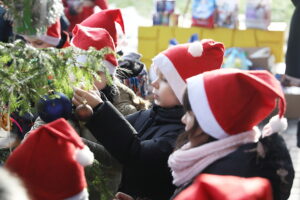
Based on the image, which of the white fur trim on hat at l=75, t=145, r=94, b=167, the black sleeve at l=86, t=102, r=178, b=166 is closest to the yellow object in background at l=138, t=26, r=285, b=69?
the black sleeve at l=86, t=102, r=178, b=166

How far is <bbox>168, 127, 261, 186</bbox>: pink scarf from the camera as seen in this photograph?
8.27ft

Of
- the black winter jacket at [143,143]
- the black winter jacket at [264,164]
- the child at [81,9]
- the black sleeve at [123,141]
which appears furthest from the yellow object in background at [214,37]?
the black winter jacket at [264,164]

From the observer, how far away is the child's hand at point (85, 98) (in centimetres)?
278

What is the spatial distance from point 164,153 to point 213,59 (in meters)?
0.56

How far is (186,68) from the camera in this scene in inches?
129

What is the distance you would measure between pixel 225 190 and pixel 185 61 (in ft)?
4.42

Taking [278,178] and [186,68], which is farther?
[186,68]

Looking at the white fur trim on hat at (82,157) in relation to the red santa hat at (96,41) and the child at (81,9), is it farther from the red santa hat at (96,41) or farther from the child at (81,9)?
the child at (81,9)

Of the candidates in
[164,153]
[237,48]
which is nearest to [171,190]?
[164,153]

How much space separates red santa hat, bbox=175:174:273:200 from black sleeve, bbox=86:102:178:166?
2.87 feet

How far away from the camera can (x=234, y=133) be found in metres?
2.56

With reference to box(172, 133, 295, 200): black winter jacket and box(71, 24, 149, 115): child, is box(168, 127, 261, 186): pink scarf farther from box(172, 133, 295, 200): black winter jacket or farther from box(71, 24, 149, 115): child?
box(71, 24, 149, 115): child

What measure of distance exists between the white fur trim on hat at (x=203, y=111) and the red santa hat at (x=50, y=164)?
54cm

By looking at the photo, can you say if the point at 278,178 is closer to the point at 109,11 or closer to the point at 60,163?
the point at 60,163
